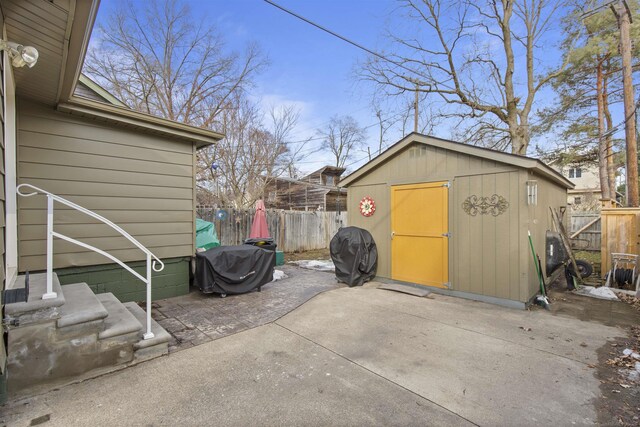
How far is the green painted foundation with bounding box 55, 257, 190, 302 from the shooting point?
3835mm

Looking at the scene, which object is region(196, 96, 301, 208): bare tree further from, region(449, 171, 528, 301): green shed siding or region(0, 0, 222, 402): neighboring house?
region(449, 171, 528, 301): green shed siding

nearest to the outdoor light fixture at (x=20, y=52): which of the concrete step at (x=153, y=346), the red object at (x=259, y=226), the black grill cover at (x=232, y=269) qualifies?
the concrete step at (x=153, y=346)

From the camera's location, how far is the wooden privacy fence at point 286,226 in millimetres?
8414

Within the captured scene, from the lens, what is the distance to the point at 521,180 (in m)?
4.36

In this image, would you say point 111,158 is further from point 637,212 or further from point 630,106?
point 630,106

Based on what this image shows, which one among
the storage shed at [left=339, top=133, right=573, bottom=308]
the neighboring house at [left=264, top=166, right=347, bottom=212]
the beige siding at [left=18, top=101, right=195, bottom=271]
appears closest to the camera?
the beige siding at [left=18, top=101, right=195, bottom=271]

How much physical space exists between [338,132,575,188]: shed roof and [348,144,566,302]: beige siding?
0.12 metres

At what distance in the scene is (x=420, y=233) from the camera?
5.45 metres

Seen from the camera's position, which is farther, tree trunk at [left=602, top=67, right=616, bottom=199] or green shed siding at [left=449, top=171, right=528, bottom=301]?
tree trunk at [left=602, top=67, right=616, bottom=199]

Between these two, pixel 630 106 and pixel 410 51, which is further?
pixel 410 51

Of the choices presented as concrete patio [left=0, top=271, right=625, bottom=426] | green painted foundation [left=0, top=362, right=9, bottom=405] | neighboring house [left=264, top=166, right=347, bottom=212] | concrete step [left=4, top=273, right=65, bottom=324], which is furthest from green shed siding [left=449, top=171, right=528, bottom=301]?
neighboring house [left=264, top=166, right=347, bottom=212]

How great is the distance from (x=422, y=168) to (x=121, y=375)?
16.9ft

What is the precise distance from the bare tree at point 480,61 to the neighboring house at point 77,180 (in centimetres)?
983

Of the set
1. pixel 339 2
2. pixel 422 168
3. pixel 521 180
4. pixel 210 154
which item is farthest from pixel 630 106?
pixel 210 154
